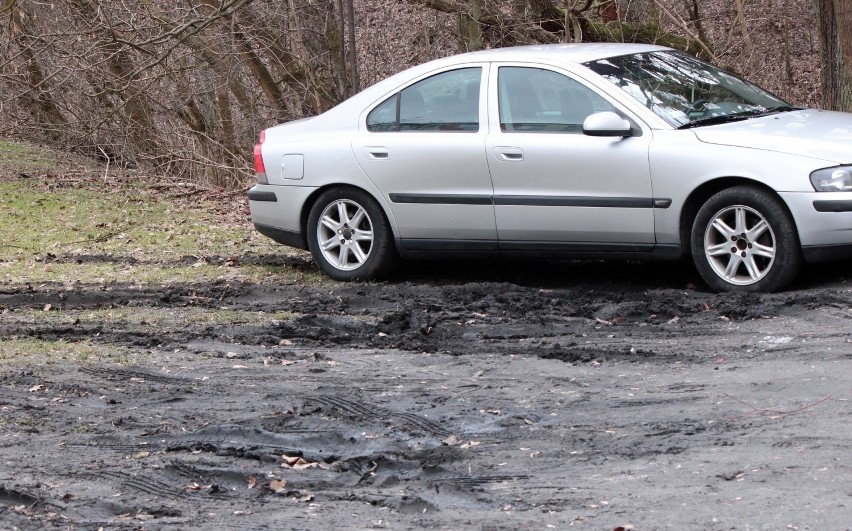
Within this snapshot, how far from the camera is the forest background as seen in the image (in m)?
14.4

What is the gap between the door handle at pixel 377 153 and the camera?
8.74 m

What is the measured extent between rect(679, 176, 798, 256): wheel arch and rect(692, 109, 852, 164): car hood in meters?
0.23

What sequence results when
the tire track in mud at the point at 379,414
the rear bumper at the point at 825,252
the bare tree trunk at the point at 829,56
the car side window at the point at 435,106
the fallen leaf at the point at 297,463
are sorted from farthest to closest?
the bare tree trunk at the point at 829,56, the car side window at the point at 435,106, the rear bumper at the point at 825,252, the tire track in mud at the point at 379,414, the fallen leaf at the point at 297,463

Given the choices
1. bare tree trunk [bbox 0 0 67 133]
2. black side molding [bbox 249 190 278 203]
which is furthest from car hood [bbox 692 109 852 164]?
bare tree trunk [bbox 0 0 67 133]

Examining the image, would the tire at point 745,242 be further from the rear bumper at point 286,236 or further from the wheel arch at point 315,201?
the rear bumper at point 286,236

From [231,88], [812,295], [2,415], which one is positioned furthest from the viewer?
[231,88]

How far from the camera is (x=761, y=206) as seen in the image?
740 cm

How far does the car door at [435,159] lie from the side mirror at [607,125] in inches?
33.9

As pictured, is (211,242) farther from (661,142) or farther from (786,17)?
(786,17)

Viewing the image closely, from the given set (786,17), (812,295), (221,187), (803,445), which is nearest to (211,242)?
(221,187)

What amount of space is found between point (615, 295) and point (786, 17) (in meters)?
9.57

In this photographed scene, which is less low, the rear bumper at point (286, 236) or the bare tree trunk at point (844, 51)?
the bare tree trunk at point (844, 51)

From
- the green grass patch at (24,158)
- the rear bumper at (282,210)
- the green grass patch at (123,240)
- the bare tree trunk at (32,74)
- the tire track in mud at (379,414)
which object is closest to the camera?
the tire track in mud at (379,414)

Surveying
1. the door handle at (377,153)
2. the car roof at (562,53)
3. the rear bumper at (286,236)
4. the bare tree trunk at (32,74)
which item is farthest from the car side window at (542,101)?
the bare tree trunk at (32,74)
